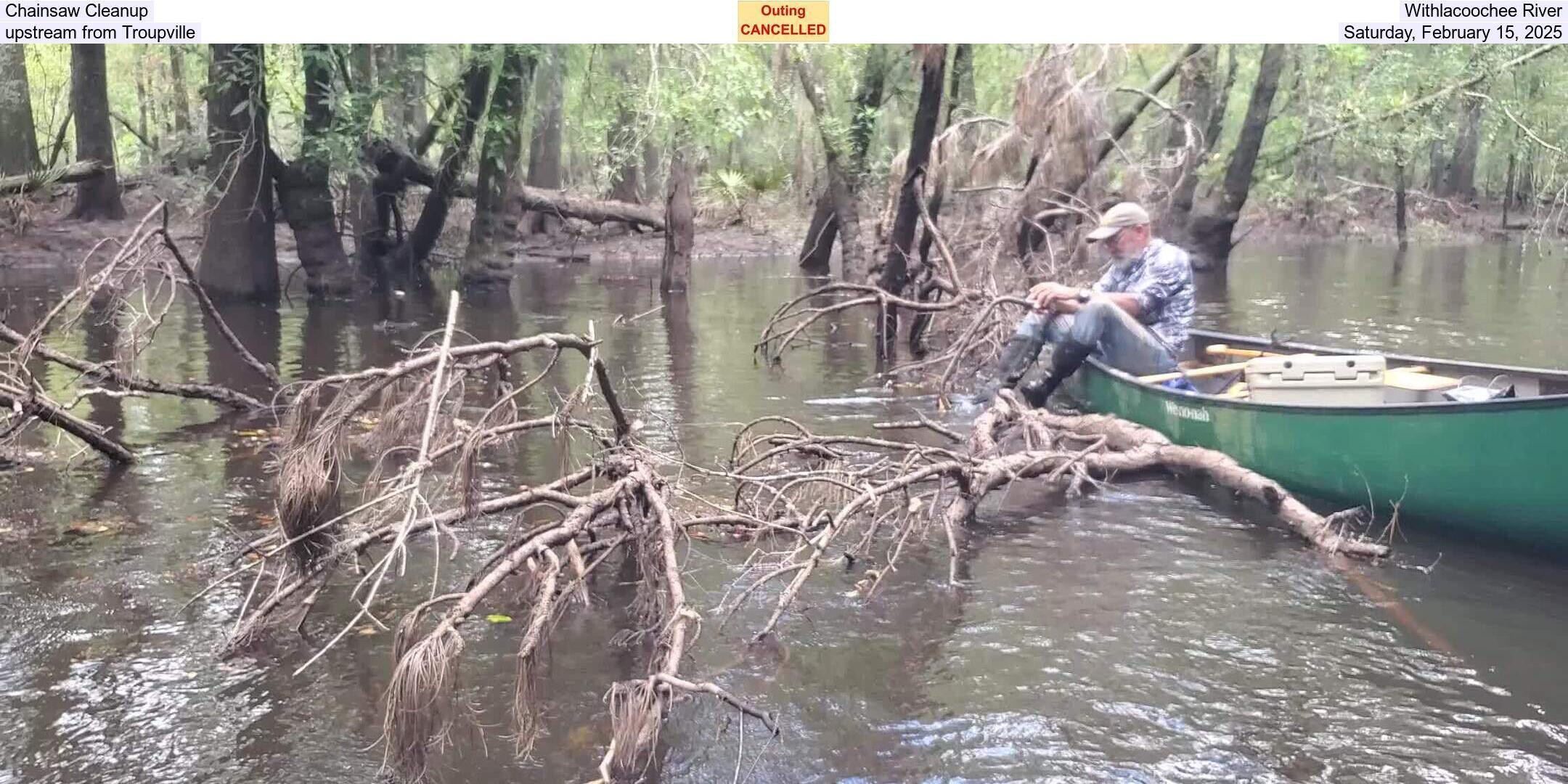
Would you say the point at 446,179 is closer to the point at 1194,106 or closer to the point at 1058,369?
the point at 1058,369

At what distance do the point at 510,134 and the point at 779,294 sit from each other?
5303 mm

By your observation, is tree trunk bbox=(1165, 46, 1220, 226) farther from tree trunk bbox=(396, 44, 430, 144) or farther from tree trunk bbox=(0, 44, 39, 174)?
tree trunk bbox=(0, 44, 39, 174)

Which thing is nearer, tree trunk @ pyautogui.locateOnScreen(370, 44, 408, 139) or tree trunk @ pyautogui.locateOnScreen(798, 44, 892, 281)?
tree trunk @ pyautogui.locateOnScreen(370, 44, 408, 139)

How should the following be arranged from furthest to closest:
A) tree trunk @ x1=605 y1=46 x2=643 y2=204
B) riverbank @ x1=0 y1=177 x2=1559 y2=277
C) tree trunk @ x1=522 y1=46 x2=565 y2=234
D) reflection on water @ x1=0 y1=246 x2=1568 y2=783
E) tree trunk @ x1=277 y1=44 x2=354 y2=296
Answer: tree trunk @ x1=522 y1=46 x2=565 y2=234 → riverbank @ x1=0 y1=177 x2=1559 y2=277 → tree trunk @ x1=605 y1=46 x2=643 y2=204 → tree trunk @ x1=277 y1=44 x2=354 y2=296 → reflection on water @ x1=0 y1=246 x2=1568 y2=783

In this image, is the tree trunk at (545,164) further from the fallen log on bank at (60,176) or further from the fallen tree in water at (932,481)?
the fallen tree in water at (932,481)

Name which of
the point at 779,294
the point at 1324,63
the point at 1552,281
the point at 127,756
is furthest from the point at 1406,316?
→ the point at 127,756

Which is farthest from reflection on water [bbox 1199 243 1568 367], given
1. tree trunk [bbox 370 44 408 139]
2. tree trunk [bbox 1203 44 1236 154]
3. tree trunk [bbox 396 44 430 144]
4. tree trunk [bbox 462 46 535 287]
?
tree trunk [bbox 370 44 408 139]

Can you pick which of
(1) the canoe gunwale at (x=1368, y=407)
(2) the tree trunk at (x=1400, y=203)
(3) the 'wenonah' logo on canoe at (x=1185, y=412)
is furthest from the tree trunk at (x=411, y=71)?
(2) the tree trunk at (x=1400, y=203)

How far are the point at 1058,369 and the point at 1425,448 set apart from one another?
3.18m

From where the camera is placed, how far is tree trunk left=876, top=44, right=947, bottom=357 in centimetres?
1220

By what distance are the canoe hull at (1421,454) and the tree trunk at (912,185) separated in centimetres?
526

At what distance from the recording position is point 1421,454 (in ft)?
21.2

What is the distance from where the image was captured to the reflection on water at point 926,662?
449 centimetres

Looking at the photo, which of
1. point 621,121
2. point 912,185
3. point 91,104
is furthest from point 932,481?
point 91,104
